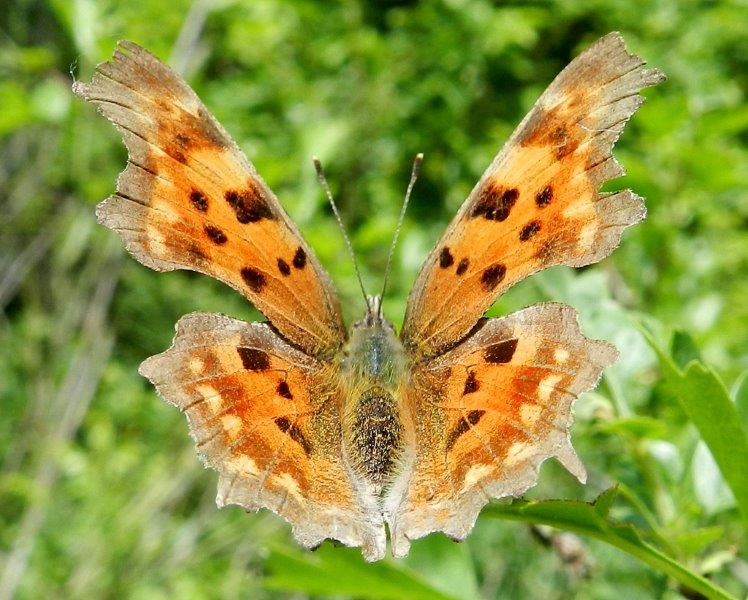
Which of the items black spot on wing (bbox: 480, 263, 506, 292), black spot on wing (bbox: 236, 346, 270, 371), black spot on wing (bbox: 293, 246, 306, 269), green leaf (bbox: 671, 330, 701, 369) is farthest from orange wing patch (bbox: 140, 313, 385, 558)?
green leaf (bbox: 671, 330, 701, 369)

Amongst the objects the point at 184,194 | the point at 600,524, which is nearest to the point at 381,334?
the point at 184,194

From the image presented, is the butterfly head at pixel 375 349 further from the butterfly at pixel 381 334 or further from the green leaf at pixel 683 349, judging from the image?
the green leaf at pixel 683 349

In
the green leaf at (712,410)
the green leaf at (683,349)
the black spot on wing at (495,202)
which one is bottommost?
the black spot on wing at (495,202)

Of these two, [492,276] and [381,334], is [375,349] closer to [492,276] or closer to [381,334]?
[381,334]

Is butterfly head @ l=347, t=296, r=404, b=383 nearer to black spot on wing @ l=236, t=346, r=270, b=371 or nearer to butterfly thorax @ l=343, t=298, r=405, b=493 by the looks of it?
butterfly thorax @ l=343, t=298, r=405, b=493

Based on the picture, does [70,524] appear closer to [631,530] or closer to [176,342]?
[176,342]

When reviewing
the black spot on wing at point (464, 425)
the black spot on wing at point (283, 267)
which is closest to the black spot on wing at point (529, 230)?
the black spot on wing at point (464, 425)
